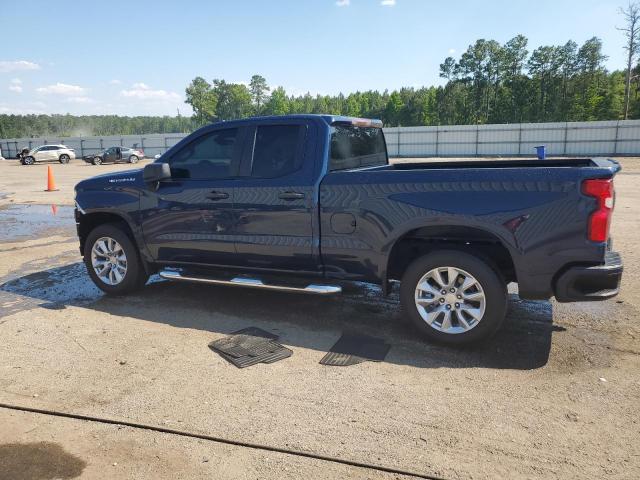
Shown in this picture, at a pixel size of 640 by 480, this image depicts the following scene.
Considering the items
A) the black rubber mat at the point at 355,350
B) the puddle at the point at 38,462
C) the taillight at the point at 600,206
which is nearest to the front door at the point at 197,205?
the black rubber mat at the point at 355,350

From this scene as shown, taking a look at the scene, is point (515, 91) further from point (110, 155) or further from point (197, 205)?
point (197, 205)

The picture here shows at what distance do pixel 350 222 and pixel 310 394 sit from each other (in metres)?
1.58

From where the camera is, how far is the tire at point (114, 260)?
227 inches

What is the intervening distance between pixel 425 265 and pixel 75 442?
9.30ft

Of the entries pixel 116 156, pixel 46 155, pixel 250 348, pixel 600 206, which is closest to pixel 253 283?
pixel 250 348

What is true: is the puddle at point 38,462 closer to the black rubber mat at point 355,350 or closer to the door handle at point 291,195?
the black rubber mat at point 355,350

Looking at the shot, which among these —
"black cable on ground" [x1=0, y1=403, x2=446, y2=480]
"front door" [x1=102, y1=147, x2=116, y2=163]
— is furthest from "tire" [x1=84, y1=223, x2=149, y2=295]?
"front door" [x1=102, y1=147, x2=116, y2=163]

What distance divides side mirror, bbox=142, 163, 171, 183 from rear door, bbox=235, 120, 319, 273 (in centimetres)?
84

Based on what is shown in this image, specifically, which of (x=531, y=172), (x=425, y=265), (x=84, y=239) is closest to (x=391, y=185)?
(x=425, y=265)

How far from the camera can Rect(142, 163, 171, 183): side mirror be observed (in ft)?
17.1

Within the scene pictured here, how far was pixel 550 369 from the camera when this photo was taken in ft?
12.7

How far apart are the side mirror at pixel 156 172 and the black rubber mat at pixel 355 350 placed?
2460 mm

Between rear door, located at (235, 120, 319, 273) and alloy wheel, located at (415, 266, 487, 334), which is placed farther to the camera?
rear door, located at (235, 120, 319, 273)

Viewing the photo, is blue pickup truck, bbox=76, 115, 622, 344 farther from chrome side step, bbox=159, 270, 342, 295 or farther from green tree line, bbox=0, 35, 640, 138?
green tree line, bbox=0, 35, 640, 138
